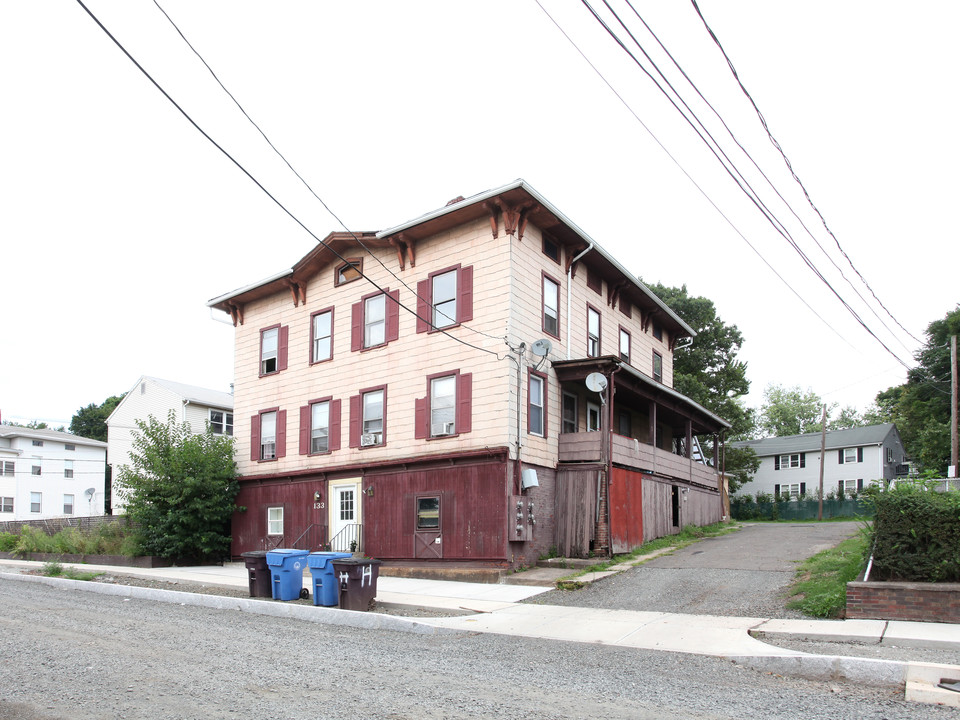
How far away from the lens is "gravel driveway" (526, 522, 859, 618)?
543 inches

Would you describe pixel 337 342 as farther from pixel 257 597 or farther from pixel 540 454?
pixel 257 597

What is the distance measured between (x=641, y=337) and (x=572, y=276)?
6.38 metres

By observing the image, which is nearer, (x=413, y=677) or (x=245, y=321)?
(x=413, y=677)

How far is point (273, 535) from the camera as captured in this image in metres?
25.1

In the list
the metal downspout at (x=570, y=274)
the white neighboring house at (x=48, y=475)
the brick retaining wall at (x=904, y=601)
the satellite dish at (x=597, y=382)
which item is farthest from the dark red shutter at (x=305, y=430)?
the white neighboring house at (x=48, y=475)

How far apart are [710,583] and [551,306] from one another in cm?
901

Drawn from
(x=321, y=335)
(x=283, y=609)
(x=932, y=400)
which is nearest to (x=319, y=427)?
(x=321, y=335)

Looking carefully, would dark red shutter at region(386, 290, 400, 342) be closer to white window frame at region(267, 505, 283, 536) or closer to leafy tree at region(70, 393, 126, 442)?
white window frame at region(267, 505, 283, 536)

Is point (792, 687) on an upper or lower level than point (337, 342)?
lower

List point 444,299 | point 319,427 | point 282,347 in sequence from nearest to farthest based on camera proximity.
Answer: point 444,299
point 319,427
point 282,347

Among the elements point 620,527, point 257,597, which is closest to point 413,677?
point 257,597

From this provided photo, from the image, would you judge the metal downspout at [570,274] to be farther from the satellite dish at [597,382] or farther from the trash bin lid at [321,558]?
the trash bin lid at [321,558]

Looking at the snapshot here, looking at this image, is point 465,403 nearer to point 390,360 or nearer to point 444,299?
point 444,299

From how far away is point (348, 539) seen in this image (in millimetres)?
22891
